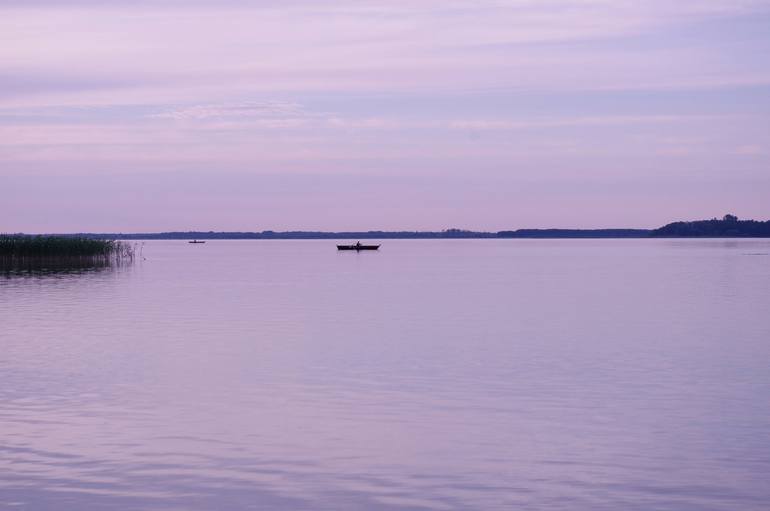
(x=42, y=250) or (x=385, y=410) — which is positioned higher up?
(x=42, y=250)

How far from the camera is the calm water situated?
1297cm

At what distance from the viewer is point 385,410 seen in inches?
732

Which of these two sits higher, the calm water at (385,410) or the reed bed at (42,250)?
the reed bed at (42,250)

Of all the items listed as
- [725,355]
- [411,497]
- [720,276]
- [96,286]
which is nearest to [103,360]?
[411,497]

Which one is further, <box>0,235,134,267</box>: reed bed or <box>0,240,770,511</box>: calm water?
<box>0,235,134,267</box>: reed bed

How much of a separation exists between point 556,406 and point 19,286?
45.0 m

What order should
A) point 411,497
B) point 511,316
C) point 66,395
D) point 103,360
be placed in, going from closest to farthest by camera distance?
point 411,497 → point 66,395 → point 103,360 → point 511,316

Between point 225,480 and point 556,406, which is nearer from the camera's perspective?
point 225,480

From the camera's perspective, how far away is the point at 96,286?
57219mm

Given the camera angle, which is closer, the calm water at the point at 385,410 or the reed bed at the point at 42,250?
the calm water at the point at 385,410

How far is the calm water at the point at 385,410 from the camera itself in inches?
511

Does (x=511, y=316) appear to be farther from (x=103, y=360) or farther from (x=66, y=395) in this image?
(x=66, y=395)

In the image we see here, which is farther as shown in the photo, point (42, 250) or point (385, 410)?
point (42, 250)

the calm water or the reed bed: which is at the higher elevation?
the reed bed
